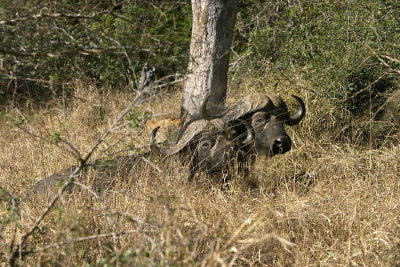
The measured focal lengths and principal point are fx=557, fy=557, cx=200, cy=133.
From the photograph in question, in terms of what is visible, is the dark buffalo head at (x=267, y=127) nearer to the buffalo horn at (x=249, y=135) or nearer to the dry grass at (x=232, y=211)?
the buffalo horn at (x=249, y=135)

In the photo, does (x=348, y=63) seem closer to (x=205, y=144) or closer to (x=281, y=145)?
(x=281, y=145)

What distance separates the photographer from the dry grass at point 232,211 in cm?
329

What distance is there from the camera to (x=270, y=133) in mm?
6375

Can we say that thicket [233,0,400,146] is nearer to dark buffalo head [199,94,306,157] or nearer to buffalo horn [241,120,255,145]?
dark buffalo head [199,94,306,157]

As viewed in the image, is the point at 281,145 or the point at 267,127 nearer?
the point at 281,145

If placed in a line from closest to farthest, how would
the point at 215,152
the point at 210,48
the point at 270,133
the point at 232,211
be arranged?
1. the point at 232,211
2. the point at 215,152
3. the point at 270,133
4. the point at 210,48

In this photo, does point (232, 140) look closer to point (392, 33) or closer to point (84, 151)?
point (84, 151)

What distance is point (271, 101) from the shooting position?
6.71 m

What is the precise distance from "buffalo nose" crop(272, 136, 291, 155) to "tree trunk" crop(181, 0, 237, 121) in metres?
1.21

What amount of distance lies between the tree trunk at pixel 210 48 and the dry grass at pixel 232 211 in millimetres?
817

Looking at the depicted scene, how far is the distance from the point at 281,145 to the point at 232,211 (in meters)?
1.61

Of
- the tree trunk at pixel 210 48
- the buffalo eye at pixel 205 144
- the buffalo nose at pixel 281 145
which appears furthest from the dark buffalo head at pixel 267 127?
the tree trunk at pixel 210 48

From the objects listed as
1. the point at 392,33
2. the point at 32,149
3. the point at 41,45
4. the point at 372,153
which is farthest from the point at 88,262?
the point at 392,33

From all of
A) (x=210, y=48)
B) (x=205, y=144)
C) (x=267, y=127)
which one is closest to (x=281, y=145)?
(x=267, y=127)
